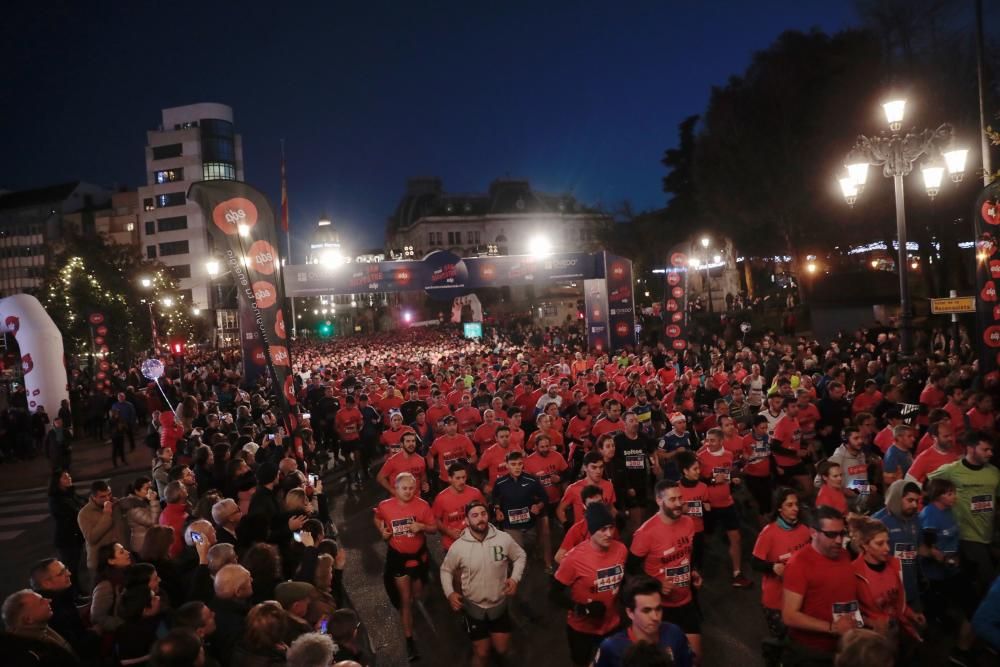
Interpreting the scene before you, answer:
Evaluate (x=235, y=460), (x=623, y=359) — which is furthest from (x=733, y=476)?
(x=623, y=359)

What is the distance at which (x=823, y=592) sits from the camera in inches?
168

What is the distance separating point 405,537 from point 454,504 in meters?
0.55

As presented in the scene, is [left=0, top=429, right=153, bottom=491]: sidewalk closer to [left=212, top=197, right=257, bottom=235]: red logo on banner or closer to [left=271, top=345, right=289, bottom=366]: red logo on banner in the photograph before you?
[left=271, top=345, right=289, bottom=366]: red logo on banner

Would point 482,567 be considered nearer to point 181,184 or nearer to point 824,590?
point 824,590

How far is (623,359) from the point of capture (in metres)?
19.7

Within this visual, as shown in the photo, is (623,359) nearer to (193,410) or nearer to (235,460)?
(193,410)

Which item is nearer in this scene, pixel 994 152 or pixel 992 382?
pixel 992 382

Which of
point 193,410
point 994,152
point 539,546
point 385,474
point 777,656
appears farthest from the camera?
point 994,152

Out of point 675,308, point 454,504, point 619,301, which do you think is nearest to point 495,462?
point 454,504

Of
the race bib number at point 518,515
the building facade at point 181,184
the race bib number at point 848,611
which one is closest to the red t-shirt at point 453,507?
the race bib number at point 518,515

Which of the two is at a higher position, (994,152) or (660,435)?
(994,152)

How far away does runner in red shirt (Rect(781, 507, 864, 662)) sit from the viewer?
4.26 metres

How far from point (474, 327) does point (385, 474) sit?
34907 millimetres

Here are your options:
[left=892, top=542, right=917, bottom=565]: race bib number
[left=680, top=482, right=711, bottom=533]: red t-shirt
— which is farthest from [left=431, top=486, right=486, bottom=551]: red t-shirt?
[left=892, top=542, right=917, bottom=565]: race bib number
